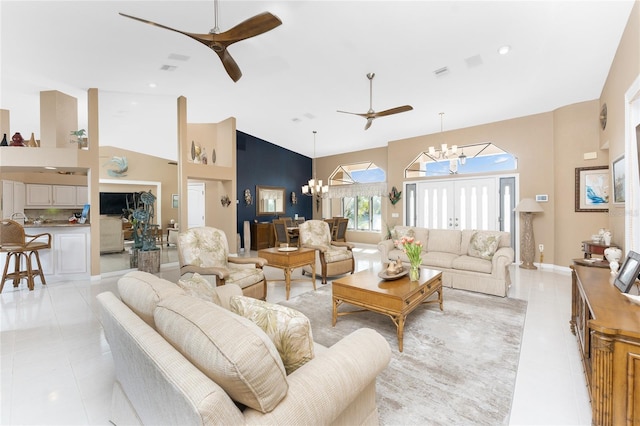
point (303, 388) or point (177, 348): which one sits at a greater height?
point (177, 348)

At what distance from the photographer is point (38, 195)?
23.1 feet

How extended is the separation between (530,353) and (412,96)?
14.0 feet

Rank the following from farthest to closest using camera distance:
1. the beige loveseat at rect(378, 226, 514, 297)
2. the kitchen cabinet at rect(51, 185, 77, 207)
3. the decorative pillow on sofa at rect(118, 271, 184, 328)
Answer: the kitchen cabinet at rect(51, 185, 77, 207) < the beige loveseat at rect(378, 226, 514, 297) < the decorative pillow on sofa at rect(118, 271, 184, 328)

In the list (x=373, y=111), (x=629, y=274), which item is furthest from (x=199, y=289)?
(x=373, y=111)

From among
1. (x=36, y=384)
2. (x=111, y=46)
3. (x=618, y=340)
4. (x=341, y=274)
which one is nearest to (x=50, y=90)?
(x=111, y=46)

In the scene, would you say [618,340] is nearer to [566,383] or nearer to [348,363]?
[566,383]

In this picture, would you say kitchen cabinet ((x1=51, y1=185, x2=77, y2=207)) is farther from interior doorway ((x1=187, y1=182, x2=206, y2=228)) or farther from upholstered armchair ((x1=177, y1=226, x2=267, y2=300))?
upholstered armchair ((x1=177, y1=226, x2=267, y2=300))

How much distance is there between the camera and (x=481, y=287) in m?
4.01

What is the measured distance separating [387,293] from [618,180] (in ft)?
11.3

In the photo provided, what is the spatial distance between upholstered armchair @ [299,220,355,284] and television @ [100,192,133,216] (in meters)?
6.96

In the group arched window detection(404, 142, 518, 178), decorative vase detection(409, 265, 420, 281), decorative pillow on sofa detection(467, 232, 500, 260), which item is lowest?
decorative vase detection(409, 265, 420, 281)

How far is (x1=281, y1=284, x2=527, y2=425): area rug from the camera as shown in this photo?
177cm

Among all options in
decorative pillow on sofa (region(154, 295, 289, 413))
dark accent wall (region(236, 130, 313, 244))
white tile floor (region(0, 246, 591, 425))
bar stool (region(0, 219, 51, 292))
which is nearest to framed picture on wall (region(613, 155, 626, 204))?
white tile floor (region(0, 246, 591, 425))

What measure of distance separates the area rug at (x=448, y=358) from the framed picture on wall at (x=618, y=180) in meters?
1.75
